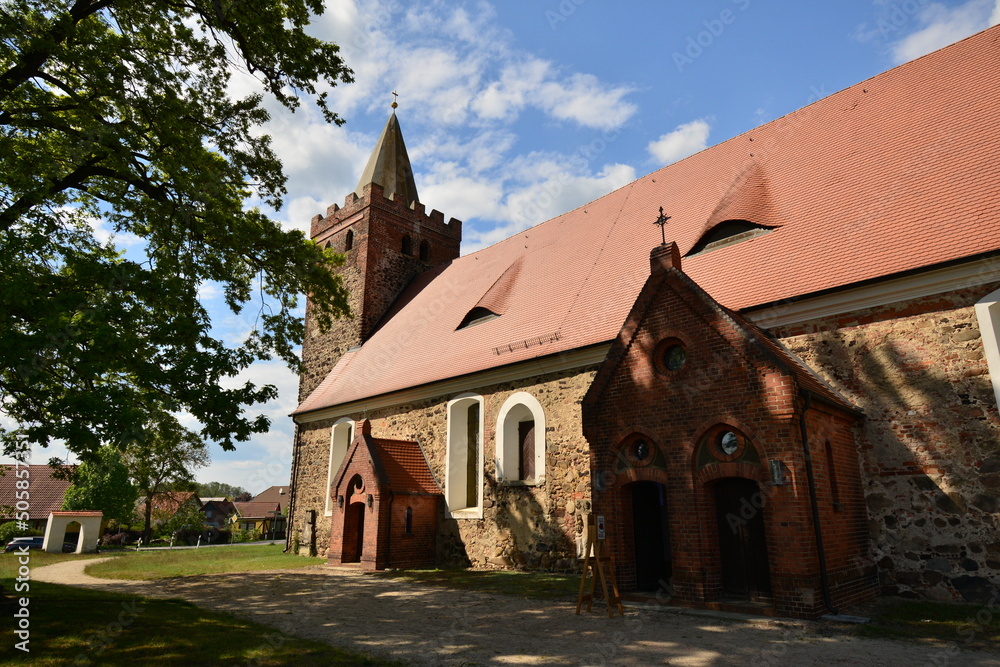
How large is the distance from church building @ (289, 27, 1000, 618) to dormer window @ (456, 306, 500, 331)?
3.8 inches

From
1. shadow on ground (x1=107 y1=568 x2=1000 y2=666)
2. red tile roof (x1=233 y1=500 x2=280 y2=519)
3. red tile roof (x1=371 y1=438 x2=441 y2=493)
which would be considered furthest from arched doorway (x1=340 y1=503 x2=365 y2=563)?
red tile roof (x1=233 y1=500 x2=280 y2=519)

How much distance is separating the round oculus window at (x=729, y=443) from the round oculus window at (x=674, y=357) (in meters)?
1.22

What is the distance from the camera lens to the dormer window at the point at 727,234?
12.3 m

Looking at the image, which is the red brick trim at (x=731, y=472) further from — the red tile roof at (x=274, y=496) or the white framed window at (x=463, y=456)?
the red tile roof at (x=274, y=496)

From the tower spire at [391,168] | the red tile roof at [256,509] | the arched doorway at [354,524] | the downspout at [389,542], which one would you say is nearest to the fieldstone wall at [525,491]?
the downspout at [389,542]

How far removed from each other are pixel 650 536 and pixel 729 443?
7.51 feet

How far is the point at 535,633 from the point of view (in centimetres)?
702

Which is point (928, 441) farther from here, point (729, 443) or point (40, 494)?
point (40, 494)

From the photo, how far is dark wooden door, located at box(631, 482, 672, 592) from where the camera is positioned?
9.65 metres

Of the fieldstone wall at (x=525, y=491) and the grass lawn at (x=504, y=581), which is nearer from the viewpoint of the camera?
the grass lawn at (x=504, y=581)

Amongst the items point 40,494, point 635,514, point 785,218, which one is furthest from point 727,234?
point 40,494

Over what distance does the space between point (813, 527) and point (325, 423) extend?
16365mm

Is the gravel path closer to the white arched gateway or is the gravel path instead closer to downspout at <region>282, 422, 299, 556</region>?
downspout at <region>282, 422, 299, 556</region>

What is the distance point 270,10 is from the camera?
9812 millimetres
